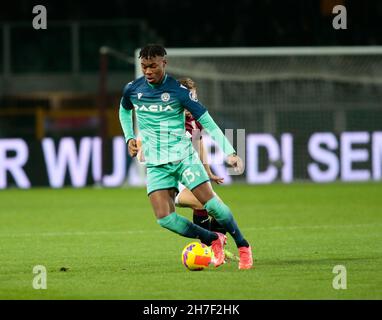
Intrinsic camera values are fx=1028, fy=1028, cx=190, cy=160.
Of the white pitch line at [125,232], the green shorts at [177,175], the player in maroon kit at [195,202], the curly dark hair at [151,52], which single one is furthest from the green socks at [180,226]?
the white pitch line at [125,232]

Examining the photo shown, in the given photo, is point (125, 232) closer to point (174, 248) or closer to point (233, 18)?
point (174, 248)

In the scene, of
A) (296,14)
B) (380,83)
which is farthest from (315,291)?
(296,14)

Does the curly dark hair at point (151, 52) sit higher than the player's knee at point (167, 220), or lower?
higher

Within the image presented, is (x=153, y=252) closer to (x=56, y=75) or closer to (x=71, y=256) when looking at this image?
(x=71, y=256)

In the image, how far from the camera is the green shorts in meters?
8.62

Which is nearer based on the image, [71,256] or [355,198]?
[71,256]

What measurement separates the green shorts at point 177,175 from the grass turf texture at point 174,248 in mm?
739

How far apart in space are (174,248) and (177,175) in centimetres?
217

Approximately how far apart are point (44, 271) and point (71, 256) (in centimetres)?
140

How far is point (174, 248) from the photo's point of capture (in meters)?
10.8

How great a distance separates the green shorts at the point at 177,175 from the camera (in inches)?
339

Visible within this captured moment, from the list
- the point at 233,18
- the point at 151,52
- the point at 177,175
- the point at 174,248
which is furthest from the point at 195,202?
the point at 233,18

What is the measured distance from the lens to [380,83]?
22266 millimetres

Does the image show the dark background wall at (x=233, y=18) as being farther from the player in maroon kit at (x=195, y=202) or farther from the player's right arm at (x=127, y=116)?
the player's right arm at (x=127, y=116)
